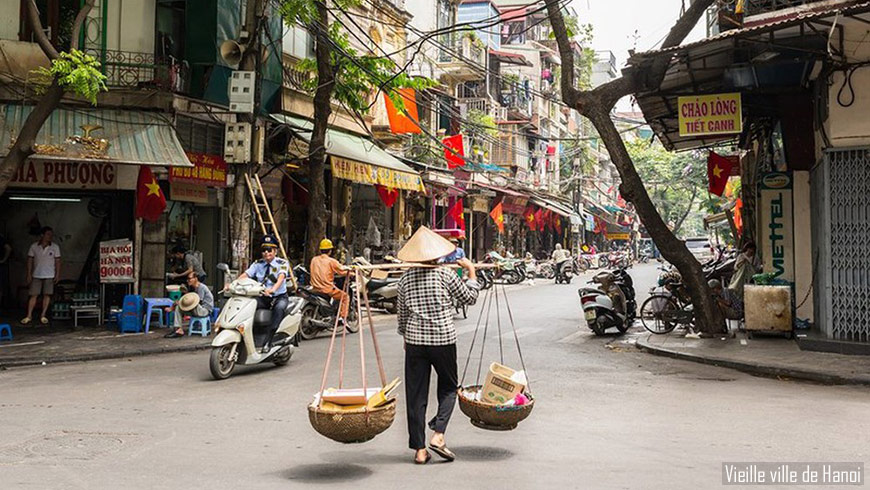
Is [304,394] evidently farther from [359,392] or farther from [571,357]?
[571,357]

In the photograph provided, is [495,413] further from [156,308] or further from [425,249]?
[156,308]

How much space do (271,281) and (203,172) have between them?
6.66 meters

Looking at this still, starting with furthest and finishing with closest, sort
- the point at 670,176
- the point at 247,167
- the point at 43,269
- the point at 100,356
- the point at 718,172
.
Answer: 1. the point at 670,176
2. the point at 718,172
3. the point at 43,269
4. the point at 247,167
5. the point at 100,356

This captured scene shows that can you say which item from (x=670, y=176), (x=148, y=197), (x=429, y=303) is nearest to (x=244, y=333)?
(x=429, y=303)

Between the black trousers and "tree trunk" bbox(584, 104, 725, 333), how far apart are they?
8354 mm

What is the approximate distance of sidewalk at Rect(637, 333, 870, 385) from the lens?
32.9ft

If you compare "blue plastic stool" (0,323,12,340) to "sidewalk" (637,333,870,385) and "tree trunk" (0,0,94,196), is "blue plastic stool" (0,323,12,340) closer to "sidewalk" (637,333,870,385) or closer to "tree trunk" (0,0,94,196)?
"tree trunk" (0,0,94,196)

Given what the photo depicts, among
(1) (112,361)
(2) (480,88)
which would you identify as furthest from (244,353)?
(2) (480,88)

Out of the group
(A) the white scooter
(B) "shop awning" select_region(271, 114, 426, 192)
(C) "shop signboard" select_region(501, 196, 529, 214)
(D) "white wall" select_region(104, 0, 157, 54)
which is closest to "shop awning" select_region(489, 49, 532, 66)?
(C) "shop signboard" select_region(501, 196, 529, 214)

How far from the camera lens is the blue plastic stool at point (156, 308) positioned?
1441cm

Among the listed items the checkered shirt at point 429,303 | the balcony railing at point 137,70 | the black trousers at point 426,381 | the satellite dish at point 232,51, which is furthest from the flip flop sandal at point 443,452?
the balcony railing at point 137,70

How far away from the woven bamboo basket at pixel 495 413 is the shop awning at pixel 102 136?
961cm

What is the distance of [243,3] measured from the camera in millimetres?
17172

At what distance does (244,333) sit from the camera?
9977 mm
